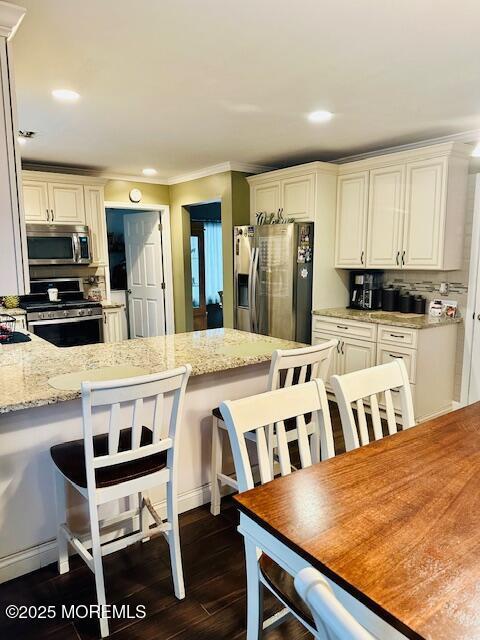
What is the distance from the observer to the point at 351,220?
14.1 feet

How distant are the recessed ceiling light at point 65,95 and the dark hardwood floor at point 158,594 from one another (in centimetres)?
262

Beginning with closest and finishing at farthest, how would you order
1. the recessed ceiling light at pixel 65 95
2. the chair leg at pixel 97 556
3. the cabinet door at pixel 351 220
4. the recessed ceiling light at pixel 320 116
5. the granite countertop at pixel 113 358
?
1. the chair leg at pixel 97 556
2. the granite countertop at pixel 113 358
3. the recessed ceiling light at pixel 65 95
4. the recessed ceiling light at pixel 320 116
5. the cabinet door at pixel 351 220

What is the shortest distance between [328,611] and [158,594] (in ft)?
5.15

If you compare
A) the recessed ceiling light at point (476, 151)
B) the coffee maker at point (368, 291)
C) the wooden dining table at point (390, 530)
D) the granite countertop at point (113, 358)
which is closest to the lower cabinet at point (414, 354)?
the coffee maker at point (368, 291)

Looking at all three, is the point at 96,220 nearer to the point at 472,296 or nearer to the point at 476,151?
the point at 476,151

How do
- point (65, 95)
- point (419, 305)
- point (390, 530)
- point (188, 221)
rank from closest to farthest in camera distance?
point (390, 530) < point (65, 95) < point (419, 305) < point (188, 221)

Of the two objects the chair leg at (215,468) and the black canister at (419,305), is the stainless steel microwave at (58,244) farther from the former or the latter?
the black canister at (419,305)

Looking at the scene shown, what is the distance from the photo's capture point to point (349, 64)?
7.70ft

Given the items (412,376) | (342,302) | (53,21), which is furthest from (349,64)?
(342,302)

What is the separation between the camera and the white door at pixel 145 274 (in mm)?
6059

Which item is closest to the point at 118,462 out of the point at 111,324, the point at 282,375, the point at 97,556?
the point at 97,556

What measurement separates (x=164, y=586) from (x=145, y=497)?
1.26 feet

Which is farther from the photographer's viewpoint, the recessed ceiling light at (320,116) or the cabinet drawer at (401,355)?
the cabinet drawer at (401,355)

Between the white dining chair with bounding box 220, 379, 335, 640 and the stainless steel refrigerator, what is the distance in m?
2.84
